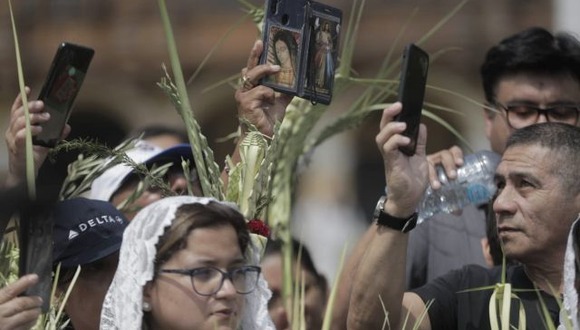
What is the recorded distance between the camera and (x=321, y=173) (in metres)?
10.2

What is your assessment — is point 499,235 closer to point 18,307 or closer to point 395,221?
point 395,221

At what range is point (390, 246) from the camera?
15.4ft

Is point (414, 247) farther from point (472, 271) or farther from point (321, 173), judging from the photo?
point (321, 173)

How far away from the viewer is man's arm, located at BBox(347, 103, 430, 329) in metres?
4.62

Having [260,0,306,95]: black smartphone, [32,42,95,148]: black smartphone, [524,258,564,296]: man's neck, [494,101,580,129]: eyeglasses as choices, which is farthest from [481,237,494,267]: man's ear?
[32,42,95,148]: black smartphone

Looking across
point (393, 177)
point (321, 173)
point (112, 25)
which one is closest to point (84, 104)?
point (112, 25)

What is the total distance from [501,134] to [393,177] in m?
1.16

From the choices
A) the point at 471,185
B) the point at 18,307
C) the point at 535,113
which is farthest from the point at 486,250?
the point at 18,307

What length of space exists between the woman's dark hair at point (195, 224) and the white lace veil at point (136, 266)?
15 mm

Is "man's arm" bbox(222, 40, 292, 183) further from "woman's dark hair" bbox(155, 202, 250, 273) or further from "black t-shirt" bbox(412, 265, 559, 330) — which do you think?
"black t-shirt" bbox(412, 265, 559, 330)

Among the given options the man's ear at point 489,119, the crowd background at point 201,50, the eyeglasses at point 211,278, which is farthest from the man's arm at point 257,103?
the crowd background at point 201,50

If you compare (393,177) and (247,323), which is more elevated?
(393,177)

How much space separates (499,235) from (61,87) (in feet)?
3.82

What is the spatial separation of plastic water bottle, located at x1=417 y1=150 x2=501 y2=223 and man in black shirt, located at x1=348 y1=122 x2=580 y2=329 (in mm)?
402
